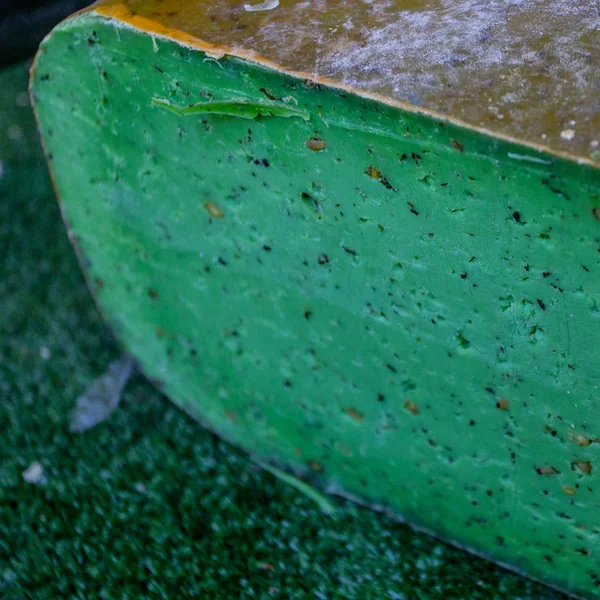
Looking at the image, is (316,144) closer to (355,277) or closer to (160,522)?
(355,277)

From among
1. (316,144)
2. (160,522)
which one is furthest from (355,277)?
(160,522)

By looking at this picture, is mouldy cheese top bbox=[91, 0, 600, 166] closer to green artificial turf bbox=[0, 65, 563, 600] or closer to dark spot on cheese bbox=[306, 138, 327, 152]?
dark spot on cheese bbox=[306, 138, 327, 152]

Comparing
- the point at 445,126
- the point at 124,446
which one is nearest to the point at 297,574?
the point at 124,446

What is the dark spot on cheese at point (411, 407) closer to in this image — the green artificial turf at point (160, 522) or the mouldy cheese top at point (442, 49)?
the green artificial turf at point (160, 522)

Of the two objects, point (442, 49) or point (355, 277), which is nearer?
point (442, 49)

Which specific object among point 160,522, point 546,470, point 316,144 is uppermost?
point 316,144

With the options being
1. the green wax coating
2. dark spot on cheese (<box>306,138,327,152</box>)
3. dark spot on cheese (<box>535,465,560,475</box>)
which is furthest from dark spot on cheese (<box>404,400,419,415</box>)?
dark spot on cheese (<box>306,138,327,152</box>)

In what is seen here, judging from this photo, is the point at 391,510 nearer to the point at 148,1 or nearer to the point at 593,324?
the point at 593,324
